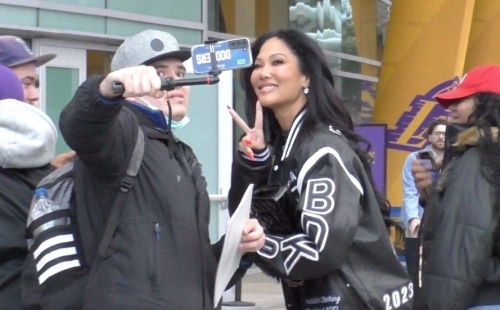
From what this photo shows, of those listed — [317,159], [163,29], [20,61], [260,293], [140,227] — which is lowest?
[260,293]

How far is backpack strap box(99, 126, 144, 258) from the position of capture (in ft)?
10.2

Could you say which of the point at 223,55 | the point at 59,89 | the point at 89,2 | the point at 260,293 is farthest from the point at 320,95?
the point at 260,293

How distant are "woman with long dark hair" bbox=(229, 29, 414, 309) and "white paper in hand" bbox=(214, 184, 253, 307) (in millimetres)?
337

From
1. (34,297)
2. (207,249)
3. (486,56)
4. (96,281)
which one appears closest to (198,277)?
(207,249)

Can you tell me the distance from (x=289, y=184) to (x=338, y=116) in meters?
0.37

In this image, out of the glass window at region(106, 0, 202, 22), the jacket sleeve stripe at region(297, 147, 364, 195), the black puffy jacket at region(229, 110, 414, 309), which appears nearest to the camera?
the black puffy jacket at region(229, 110, 414, 309)

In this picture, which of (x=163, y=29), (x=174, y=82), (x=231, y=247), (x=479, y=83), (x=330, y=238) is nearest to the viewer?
(x=174, y=82)

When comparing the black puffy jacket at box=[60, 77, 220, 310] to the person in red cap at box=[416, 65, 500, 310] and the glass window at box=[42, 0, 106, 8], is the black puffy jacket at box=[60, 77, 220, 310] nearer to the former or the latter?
the person in red cap at box=[416, 65, 500, 310]

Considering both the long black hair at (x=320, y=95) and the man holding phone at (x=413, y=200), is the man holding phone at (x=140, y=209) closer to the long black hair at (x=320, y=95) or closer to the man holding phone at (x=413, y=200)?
the long black hair at (x=320, y=95)

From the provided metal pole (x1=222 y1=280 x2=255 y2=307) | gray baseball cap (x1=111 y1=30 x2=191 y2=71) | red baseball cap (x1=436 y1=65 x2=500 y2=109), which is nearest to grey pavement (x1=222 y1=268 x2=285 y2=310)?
metal pole (x1=222 y1=280 x2=255 y2=307)

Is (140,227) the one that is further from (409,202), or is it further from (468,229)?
(409,202)

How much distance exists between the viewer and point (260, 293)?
12.3 metres

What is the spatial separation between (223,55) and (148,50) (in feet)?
1.50

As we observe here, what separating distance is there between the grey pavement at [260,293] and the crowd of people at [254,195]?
22.3ft
